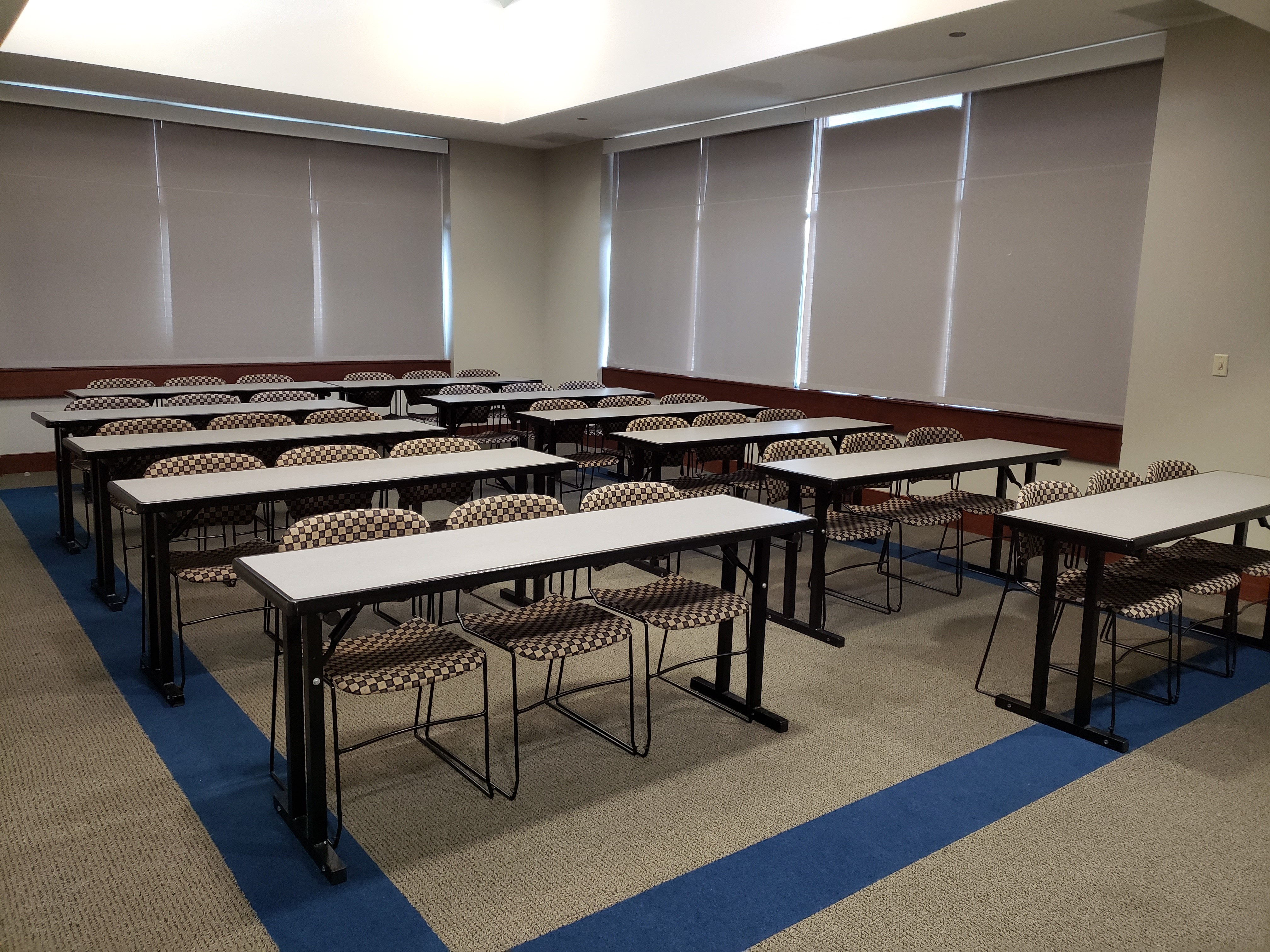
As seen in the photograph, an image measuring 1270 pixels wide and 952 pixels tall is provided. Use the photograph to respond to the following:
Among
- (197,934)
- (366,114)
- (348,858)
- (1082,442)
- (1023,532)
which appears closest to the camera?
(197,934)

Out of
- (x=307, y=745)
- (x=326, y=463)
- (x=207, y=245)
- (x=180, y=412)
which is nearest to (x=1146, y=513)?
(x=307, y=745)

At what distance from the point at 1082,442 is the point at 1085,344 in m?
0.63

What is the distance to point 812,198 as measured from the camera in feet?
25.1

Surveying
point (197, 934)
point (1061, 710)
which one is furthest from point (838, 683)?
point (197, 934)

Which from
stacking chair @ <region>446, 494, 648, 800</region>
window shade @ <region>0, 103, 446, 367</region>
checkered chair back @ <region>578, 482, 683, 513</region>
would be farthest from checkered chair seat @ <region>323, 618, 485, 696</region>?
window shade @ <region>0, 103, 446, 367</region>

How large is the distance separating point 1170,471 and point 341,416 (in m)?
4.76

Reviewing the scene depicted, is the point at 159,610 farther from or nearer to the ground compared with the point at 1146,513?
nearer to the ground

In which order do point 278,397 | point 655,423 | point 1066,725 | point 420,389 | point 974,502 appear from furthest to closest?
point 420,389 < point 278,397 < point 655,423 < point 974,502 < point 1066,725

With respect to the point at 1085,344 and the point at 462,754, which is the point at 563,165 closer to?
the point at 1085,344

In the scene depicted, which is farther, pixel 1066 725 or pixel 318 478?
pixel 318 478

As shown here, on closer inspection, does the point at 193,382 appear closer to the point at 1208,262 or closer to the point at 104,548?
the point at 104,548

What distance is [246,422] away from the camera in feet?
17.9

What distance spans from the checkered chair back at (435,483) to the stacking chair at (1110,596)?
8.00 ft

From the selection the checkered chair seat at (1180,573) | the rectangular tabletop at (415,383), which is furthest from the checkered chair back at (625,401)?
the checkered chair seat at (1180,573)
